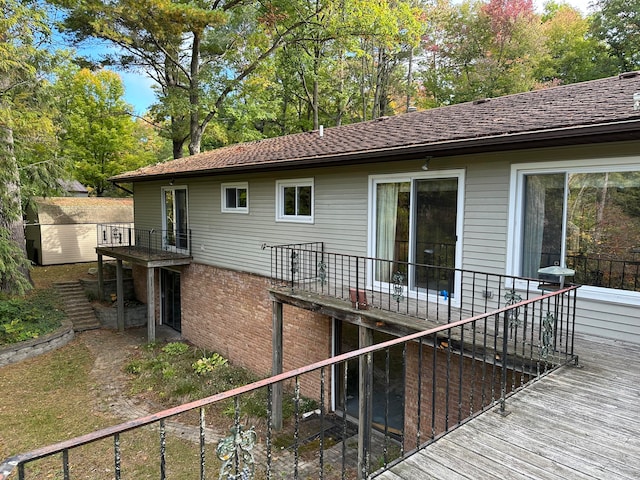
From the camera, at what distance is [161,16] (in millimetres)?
14359

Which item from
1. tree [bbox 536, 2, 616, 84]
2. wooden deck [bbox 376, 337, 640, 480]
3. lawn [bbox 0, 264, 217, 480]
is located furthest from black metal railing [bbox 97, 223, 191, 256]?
tree [bbox 536, 2, 616, 84]

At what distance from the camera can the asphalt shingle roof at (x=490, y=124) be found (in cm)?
491

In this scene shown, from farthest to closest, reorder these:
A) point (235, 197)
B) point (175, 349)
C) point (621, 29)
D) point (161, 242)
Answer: point (621, 29) → point (161, 242) → point (175, 349) → point (235, 197)

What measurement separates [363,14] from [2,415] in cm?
1767

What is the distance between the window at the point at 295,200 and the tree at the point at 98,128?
16307 mm

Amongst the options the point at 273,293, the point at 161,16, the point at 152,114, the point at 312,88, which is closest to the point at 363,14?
the point at 312,88

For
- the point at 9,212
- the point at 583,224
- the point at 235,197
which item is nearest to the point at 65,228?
the point at 9,212

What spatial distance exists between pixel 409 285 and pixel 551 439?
3956 millimetres

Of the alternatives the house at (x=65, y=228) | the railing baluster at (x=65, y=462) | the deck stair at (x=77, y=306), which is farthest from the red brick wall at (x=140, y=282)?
the railing baluster at (x=65, y=462)

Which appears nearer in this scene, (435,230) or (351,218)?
(435,230)

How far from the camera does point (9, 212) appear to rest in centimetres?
1155

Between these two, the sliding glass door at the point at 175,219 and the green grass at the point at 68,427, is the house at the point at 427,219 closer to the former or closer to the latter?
the sliding glass door at the point at 175,219

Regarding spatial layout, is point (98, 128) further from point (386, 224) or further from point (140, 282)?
point (386, 224)

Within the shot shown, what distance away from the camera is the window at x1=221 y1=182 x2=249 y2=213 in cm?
1030
